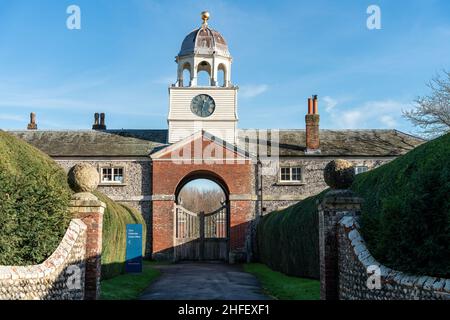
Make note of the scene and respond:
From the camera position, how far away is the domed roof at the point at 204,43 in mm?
32344

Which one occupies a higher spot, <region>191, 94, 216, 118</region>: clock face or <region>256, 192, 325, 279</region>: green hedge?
<region>191, 94, 216, 118</region>: clock face

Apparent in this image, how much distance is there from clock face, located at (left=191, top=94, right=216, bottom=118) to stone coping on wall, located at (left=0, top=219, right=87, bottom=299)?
76.5 ft

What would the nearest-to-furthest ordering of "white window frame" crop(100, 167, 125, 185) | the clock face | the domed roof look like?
"white window frame" crop(100, 167, 125, 185) < the domed roof < the clock face

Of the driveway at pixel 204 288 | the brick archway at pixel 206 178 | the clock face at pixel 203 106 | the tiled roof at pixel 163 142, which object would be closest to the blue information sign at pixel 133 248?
the driveway at pixel 204 288

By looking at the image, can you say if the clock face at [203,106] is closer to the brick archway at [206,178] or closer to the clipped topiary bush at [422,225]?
the brick archway at [206,178]

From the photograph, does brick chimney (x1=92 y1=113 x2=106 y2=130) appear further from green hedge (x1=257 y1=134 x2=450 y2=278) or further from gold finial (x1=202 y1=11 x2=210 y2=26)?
green hedge (x1=257 y1=134 x2=450 y2=278)

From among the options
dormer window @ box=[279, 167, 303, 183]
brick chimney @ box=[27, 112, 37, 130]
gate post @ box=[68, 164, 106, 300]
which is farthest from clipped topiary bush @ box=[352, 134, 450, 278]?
brick chimney @ box=[27, 112, 37, 130]

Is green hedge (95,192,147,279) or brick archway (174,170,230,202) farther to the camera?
brick archway (174,170,230,202)

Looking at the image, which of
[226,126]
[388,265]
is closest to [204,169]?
[226,126]

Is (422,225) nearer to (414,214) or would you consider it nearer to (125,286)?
(414,214)

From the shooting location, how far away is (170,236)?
30156 millimetres

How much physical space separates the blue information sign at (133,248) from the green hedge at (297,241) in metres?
5.37

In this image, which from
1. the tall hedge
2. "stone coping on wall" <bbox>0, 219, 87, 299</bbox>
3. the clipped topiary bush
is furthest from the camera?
the tall hedge

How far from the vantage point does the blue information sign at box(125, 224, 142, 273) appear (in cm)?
1980
